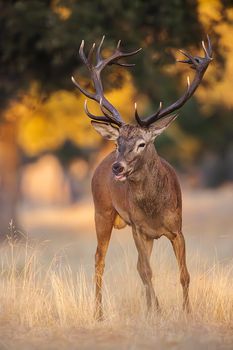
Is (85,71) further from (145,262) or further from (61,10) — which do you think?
(145,262)

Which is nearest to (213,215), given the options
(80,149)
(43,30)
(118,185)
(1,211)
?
(1,211)

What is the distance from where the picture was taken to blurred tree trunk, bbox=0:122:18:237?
22.2m

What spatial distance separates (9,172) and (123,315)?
45.4 ft

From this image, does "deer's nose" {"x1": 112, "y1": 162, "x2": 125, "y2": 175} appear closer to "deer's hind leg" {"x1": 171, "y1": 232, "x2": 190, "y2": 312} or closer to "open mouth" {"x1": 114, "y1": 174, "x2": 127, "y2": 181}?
"open mouth" {"x1": 114, "y1": 174, "x2": 127, "y2": 181}

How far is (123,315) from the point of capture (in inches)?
352

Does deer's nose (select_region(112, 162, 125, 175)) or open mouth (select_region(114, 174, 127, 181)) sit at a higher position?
deer's nose (select_region(112, 162, 125, 175))

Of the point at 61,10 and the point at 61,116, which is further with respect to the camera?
the point at 61,116

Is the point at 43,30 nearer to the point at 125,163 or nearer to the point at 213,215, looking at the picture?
the point at 125,163

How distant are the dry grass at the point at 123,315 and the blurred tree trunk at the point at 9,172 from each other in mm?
11901

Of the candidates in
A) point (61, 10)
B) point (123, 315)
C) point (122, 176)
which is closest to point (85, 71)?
point (61, 10)

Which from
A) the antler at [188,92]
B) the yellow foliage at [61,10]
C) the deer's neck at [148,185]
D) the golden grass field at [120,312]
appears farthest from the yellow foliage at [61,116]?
the deer's neck at [148,185]

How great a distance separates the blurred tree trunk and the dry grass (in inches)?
469

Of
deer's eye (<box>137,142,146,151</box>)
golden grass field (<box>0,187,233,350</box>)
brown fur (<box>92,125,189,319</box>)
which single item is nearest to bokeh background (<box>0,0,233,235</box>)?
golden grass field (<box>0,187,233,350</box>)

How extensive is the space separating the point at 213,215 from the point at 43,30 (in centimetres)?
1538
